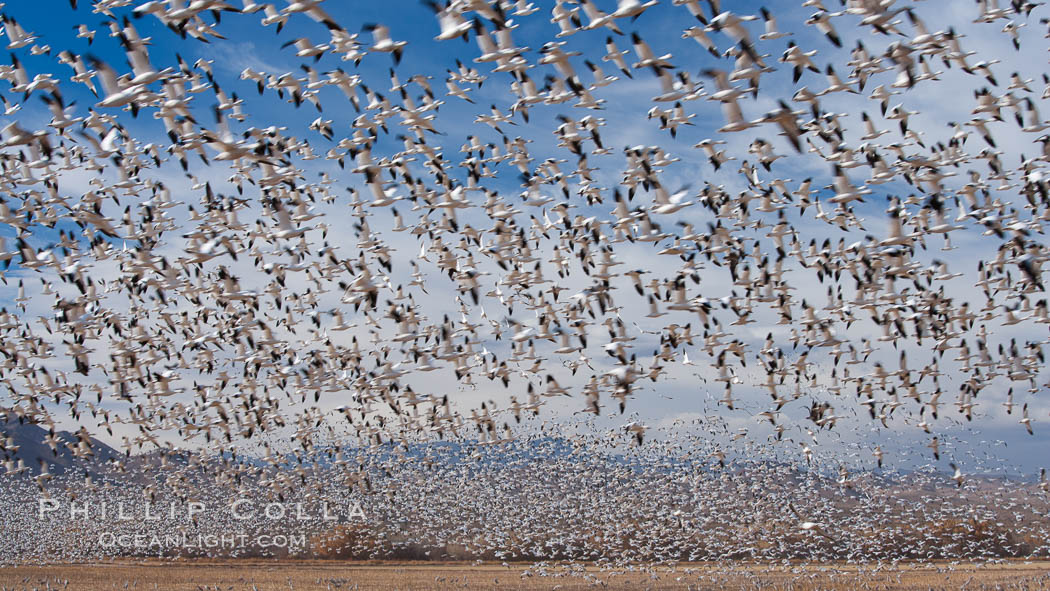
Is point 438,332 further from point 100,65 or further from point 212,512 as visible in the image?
point 212,512

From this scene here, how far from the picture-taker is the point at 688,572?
4181 centimetres

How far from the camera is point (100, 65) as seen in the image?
1961cm

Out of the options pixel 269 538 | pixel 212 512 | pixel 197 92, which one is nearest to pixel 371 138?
pixel 197 92

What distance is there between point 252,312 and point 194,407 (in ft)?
20.1

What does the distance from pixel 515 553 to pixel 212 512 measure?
4229cm

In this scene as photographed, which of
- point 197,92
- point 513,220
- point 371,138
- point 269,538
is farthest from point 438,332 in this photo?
point 269,538

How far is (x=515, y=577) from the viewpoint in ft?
149

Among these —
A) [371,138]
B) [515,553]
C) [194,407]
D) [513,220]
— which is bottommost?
[515,553]

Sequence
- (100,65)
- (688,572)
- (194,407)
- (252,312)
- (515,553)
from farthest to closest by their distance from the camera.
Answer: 1. (515,553)
2. (688,572)
3. (194,407)
4. (252,312)
5. (100,65)

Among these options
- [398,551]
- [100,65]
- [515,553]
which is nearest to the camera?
[100,65]

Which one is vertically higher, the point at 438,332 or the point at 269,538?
the point at 438,332

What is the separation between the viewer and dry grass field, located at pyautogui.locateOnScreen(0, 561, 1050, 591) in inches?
1461

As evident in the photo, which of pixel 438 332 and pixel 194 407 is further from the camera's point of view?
pixel 194 407

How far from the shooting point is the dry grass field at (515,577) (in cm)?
3711
